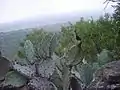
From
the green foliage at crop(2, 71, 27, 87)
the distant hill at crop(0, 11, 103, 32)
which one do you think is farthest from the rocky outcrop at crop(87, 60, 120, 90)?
the distant hill at crop(0, 11, 103, 32)

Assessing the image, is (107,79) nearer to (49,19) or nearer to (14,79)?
(14,79)

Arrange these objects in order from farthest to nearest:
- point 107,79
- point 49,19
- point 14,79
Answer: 1. point 49,19
2. point 14,79
3. point 107,79

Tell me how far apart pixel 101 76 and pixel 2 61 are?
A: 1.03m

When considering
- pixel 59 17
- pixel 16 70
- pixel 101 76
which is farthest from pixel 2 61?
pixel 59 17

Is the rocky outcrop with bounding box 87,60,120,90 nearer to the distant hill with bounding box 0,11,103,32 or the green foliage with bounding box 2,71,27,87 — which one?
the green foliage with bounding box 2,71,27,87

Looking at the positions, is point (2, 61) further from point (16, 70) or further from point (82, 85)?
point (82, 85)

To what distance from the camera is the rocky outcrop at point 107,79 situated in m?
3.40

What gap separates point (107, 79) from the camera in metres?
3.47

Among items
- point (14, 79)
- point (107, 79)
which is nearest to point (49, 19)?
point (14, 79)

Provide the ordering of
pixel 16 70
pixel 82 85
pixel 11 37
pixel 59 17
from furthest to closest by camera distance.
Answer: pixel 59 17 < pixel 11 37 < pixel 82 85 < pixel 16 70

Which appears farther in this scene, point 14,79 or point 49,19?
point 49,19

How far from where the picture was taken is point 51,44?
404 centimetres

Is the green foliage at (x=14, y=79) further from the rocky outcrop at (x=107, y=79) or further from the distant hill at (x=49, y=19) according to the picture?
the distant hill at (x=49, y=19)

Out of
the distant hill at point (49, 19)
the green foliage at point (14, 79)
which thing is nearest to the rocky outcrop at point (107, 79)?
the green foliage at point (14, 79)
